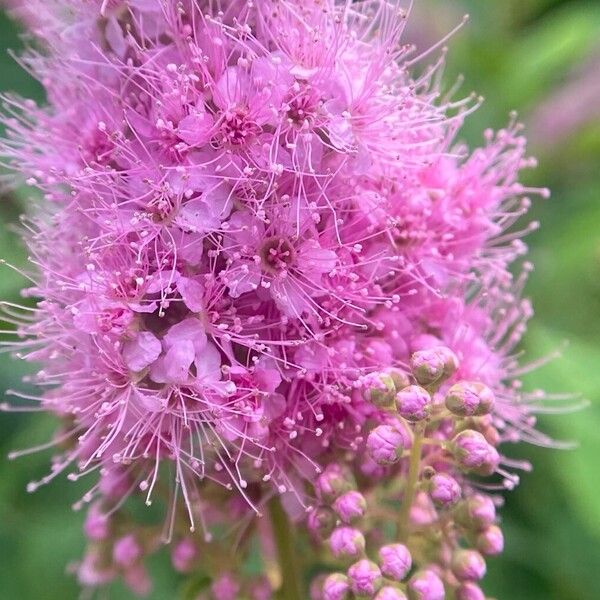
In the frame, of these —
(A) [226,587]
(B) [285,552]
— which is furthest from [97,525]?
(B) [285,552]

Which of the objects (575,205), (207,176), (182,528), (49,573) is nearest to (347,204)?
(207,176)

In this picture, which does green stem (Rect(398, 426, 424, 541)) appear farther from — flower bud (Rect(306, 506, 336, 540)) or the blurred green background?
the blurred green background

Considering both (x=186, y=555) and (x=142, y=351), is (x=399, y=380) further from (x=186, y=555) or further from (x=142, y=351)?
(x=186, y=555)

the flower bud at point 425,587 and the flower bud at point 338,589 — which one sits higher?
the flower bud at point 425,587

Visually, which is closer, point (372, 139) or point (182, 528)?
point (372, 139)

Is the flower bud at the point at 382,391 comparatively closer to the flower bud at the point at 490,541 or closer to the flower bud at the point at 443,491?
the flower bud at the point at 443,491

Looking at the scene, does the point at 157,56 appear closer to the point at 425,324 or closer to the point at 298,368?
the point at 298,368

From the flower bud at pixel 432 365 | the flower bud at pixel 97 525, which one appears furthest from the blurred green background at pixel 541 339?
the flower bud at pixel 432 365
